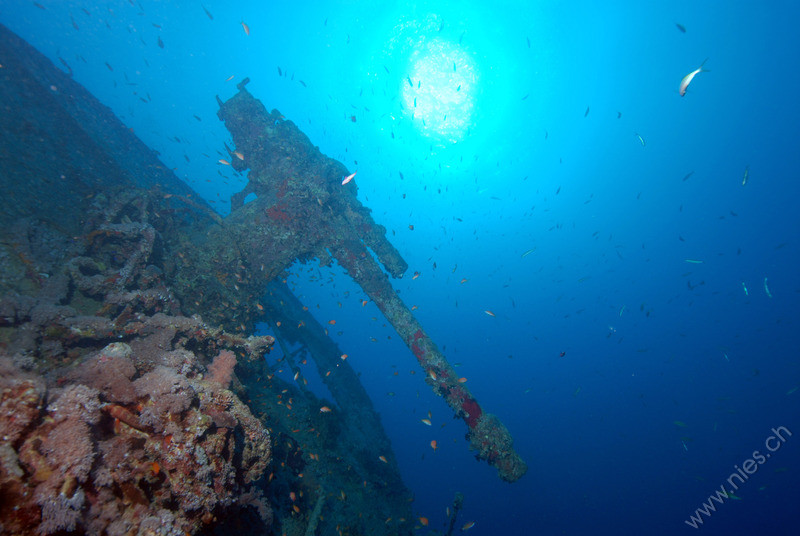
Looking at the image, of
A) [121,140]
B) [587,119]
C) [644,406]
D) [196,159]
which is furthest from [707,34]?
[196,159]

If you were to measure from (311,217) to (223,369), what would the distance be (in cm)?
520

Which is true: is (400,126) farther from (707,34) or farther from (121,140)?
(121,140)

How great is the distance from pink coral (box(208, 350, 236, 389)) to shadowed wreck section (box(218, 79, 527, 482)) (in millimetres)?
4158

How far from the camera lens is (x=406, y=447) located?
5344 cm

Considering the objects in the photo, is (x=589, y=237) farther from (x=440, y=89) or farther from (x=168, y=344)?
(x=168, y=344)

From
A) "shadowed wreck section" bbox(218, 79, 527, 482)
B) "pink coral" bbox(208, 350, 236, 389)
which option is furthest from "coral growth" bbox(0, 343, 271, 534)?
"shadowed wreck section" bbox(218, 79, 527, 482)

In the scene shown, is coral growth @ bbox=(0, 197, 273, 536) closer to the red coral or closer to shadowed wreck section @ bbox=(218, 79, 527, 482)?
shadowed wreck section @ bbox=(218, 79, 527, 482)

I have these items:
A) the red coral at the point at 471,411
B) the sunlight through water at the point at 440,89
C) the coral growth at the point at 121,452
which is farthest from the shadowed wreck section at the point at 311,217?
the sunlight through water at the point at 440,89

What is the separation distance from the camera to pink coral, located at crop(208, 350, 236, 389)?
405cm

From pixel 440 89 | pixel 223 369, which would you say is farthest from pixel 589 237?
pixel 223 369

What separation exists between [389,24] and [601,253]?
85.3 meters

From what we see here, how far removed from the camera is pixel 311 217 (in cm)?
852

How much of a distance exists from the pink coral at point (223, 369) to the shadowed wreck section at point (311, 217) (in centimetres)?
416

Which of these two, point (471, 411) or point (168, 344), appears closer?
point (168, 344)
